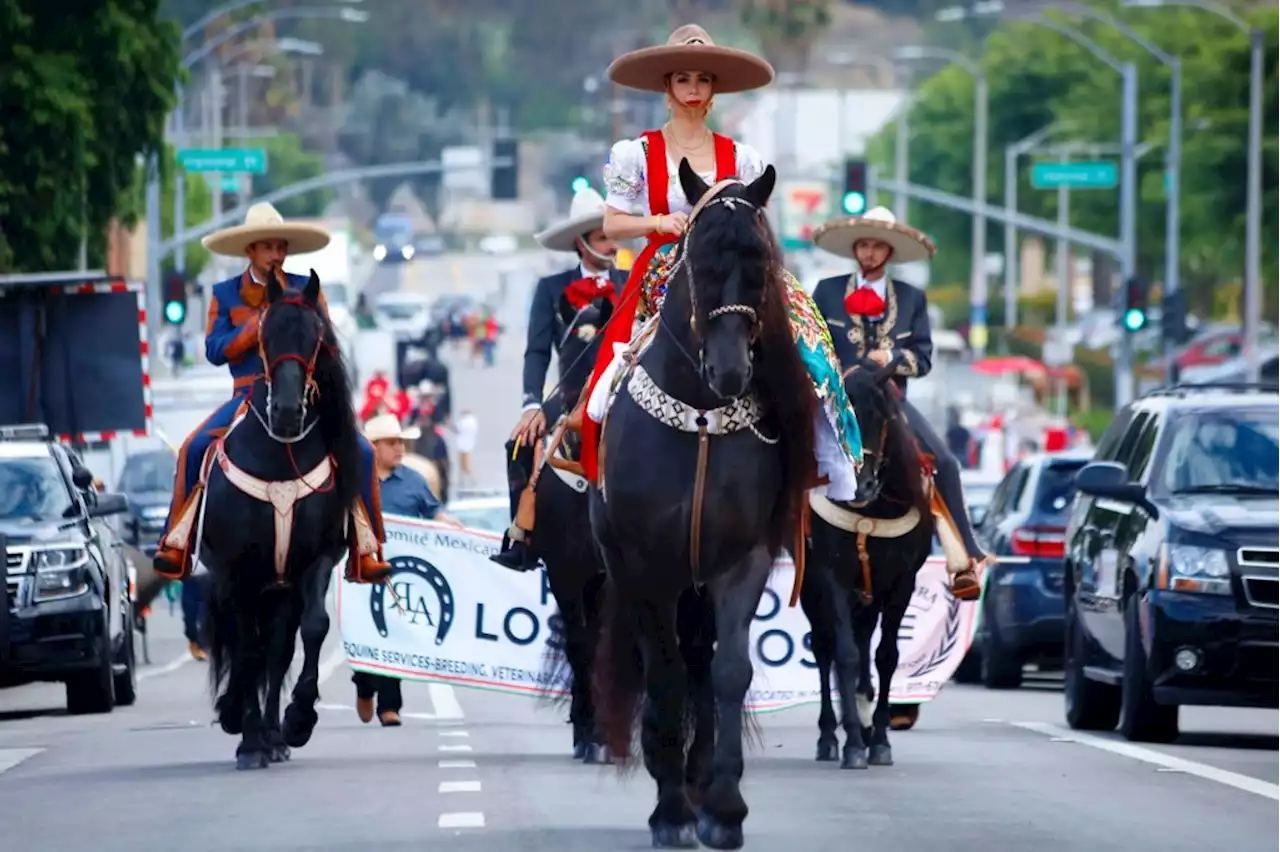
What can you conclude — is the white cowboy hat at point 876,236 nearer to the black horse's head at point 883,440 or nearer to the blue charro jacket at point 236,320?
the black horse's head at point 883,440

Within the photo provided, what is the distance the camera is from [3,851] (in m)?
12.0

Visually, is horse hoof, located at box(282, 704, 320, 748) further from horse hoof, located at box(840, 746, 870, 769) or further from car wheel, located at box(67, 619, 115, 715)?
car wheel, located at box(67, 619, 115, 715)

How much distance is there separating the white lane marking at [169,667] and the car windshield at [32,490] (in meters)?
5.59

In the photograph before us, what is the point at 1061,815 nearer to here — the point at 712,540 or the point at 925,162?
the point at 712,540

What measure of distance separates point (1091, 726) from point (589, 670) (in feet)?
12.9

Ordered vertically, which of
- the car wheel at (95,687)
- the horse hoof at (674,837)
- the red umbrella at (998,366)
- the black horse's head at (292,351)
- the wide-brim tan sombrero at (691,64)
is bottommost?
the red umbrella at (998,366)

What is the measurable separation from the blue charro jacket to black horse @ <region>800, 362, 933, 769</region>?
2766mm

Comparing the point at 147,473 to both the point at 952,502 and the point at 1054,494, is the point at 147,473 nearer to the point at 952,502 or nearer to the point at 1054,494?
the point at 1054,494

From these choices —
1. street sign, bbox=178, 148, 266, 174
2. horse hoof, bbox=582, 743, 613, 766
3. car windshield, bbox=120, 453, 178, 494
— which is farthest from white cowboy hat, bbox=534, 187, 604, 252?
street sign, bbox=178, 148, 266, 174

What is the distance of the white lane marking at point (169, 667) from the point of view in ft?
95.0

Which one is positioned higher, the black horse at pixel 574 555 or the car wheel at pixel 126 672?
the black horse at pixel 574 555

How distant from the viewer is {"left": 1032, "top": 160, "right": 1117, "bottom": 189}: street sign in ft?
165

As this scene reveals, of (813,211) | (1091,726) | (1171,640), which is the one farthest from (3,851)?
(813,211)

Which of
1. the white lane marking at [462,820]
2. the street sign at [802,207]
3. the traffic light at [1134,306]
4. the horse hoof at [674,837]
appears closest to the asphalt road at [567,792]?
the white lane marking at [462,820]
